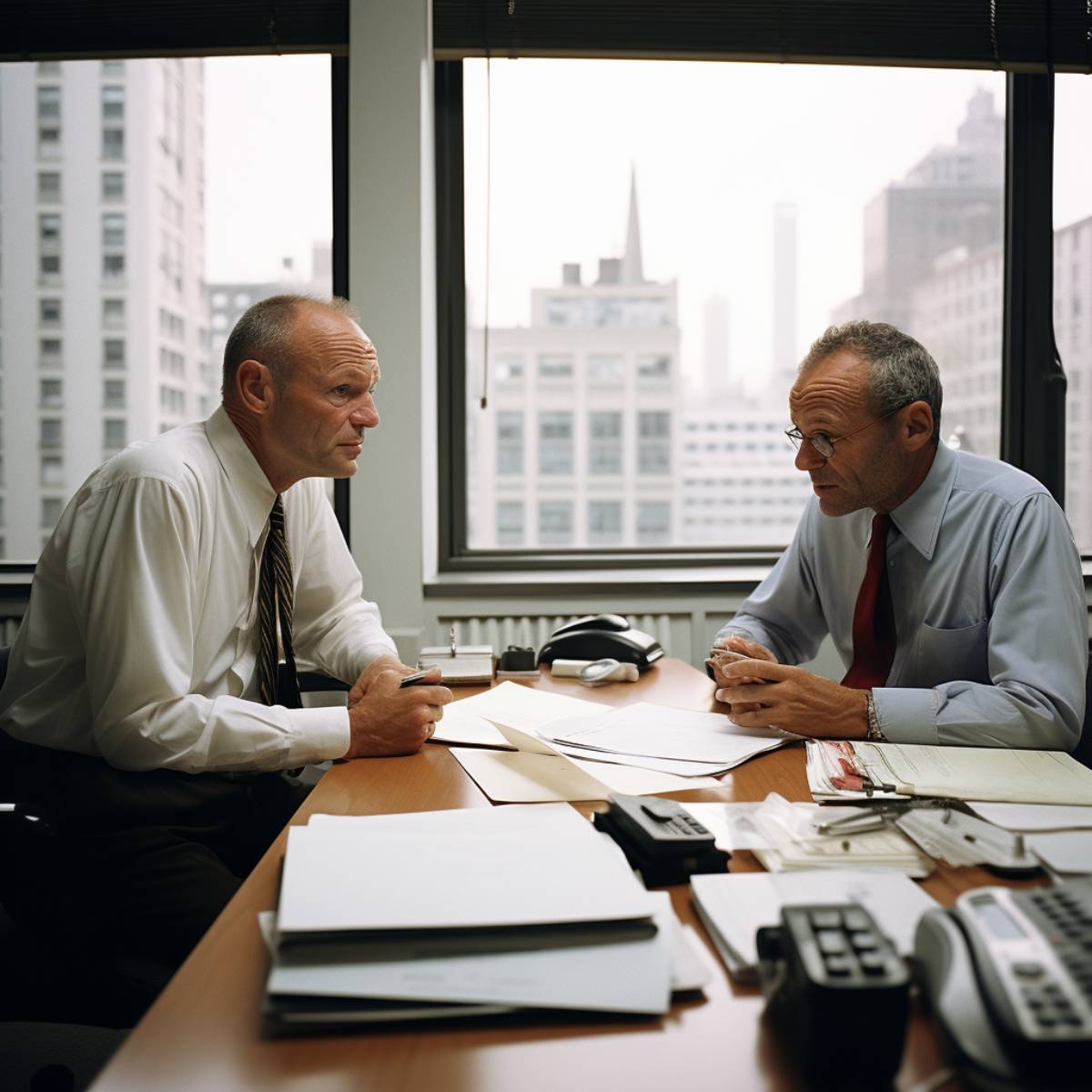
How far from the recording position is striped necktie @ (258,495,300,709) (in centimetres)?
156

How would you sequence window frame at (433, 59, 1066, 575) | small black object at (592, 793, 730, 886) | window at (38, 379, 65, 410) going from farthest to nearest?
window at (38, 379, 65, 410) < window frame at (433, 59, 1066, 575) < small black object at (592, 793, 730, 886)

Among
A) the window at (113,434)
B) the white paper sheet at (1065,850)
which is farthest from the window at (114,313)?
the white paper sheet at (1065,850)

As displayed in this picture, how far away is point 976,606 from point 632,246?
73.6 inches

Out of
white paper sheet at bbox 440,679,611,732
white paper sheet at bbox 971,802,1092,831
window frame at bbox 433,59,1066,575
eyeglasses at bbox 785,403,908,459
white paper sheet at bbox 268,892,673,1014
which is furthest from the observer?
window frame at bbox 433,59,1066,575

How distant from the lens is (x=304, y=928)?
613 mm

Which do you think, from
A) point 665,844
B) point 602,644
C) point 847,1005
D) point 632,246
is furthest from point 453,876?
point 632,246

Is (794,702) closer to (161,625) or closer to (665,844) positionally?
(665,844)

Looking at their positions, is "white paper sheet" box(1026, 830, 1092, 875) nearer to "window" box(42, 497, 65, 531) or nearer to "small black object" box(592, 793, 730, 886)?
"small black object" box(592, 793, 730, 886)

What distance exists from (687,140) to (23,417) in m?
2.30

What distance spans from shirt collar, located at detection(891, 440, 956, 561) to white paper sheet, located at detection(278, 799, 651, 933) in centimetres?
96

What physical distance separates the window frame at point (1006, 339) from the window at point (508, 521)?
0.04m

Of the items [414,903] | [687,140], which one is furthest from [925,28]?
[414,903]

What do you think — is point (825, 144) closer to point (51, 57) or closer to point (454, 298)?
point (454, 298)

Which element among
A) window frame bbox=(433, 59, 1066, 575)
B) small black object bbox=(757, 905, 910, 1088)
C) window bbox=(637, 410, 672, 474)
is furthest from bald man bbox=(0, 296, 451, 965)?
window bbox=(637, 410, 672, 474)
